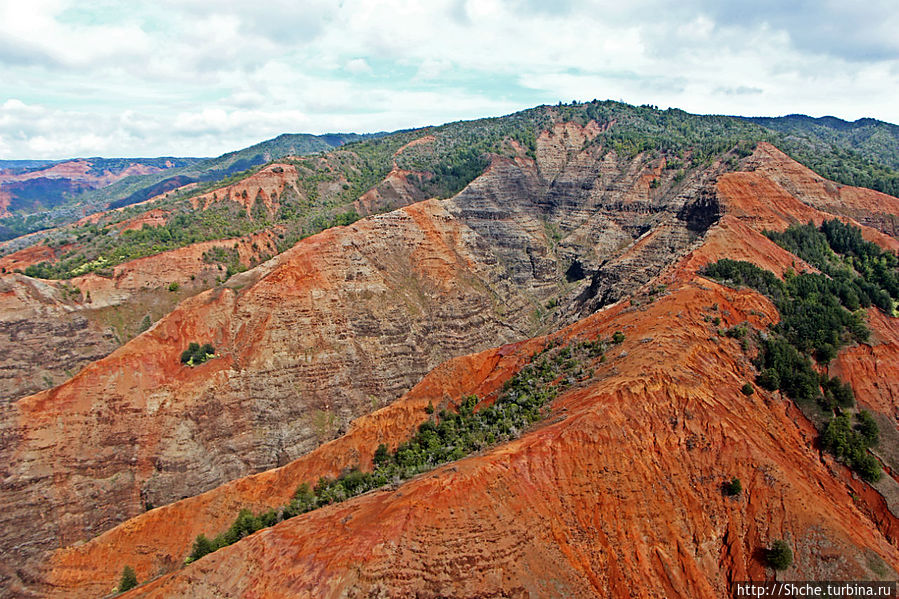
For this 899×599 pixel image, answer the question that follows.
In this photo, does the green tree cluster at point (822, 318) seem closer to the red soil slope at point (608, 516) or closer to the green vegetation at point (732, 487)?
the red soil slope at point (608, 516)

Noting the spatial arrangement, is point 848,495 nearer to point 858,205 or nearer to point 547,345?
point 547,345

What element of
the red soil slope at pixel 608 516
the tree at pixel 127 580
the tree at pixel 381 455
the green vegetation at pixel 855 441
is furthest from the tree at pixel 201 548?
the green vegetation at pixel 855 441

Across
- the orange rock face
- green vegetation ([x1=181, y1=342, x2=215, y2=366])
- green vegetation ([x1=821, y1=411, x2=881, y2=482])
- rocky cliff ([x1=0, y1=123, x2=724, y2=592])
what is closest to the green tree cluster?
green vegetation ([x1=821, y1=411, x2=881, y2=482])

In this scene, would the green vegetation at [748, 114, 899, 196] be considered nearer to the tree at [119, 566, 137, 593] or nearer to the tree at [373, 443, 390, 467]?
the tree at [373, 443, 390, 467]

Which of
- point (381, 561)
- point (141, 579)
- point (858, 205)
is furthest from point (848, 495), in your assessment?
point (858, 205)

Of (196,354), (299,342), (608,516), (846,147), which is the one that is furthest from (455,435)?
(846,147)

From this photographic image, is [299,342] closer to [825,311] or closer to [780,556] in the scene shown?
[780,556]
